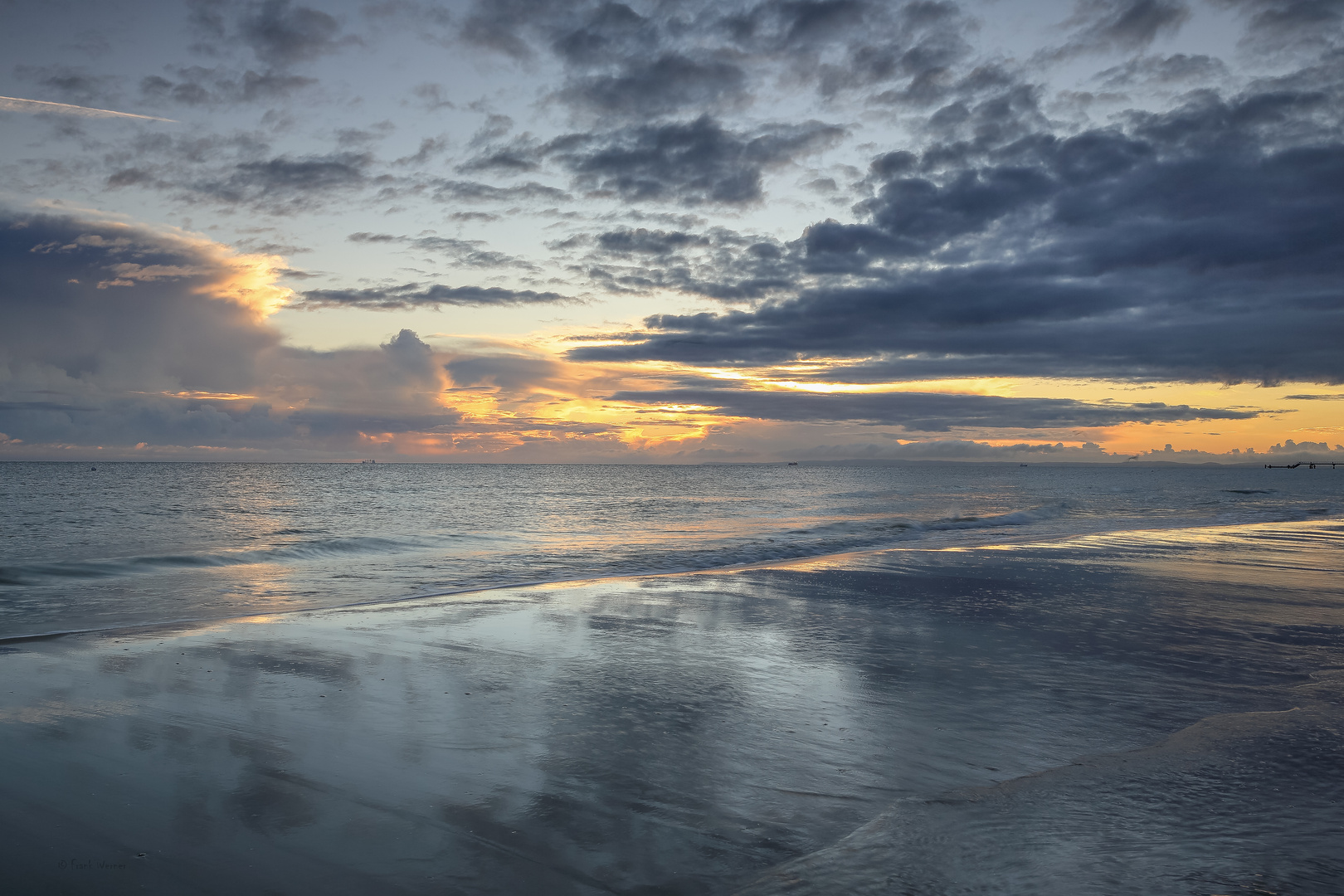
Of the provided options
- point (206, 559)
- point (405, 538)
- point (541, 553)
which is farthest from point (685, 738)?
point (405, 538)

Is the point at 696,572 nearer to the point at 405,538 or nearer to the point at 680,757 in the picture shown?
the point at 680,757

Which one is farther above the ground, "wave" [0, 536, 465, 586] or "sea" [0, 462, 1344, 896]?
"sea" [0, 462, 1344, 896]

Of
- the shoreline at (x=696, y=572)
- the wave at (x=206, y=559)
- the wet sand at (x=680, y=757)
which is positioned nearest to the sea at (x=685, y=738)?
the wet sand at (x=680, y=757)

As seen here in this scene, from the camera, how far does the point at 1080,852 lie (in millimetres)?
4016

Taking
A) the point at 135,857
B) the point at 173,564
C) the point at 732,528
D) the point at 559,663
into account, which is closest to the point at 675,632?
the point at 559,663

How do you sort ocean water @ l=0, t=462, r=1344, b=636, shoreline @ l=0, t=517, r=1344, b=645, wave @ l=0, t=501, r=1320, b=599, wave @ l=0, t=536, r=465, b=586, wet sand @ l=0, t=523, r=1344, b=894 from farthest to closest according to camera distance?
wave @ l=0, t=501, r=1320, b=599
wave @ l=0, t=536, r=465, b=586
ocean water @ l=0, t=462, r=1344, b=636
shoreline @ l=0, t=517, r=1344, b=645
wet sand @ l=0, t=523, r=1344, b=894

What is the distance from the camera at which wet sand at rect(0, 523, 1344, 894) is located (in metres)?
3.95

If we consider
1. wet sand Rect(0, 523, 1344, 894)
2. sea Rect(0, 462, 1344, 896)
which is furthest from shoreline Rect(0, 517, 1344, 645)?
wet sand Rect(0, 523, 1344, 894)

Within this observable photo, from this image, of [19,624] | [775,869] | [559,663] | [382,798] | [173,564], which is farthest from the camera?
[173,564]

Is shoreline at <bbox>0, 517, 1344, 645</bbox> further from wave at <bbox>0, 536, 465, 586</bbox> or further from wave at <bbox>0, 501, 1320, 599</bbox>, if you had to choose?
wave at <bbox>0, 536, 465, 586</bbox>

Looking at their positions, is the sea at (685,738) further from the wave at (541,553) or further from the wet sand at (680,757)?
the wave at (541,553)

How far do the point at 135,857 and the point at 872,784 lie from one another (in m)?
4.40

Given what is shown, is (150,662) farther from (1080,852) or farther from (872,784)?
(1080,852)

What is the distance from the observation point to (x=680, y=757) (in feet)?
18.2
